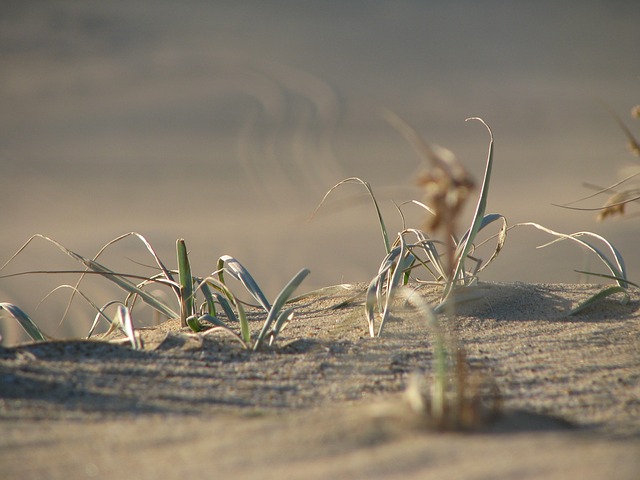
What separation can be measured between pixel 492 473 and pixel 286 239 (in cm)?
650

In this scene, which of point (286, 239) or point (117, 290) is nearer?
point (117, 290)

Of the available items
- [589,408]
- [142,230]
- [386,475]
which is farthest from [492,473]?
[142,230]

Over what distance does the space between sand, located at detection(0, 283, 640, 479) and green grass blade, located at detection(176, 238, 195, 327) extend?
0.07 metres

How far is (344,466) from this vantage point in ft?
3.72

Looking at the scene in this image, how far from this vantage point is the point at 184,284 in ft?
7.48

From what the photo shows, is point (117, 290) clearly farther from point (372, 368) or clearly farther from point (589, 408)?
point (589, 408)

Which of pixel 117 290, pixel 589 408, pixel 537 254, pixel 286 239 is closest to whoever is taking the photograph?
pixel 589 408

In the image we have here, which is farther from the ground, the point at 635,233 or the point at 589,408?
the point at 635,233

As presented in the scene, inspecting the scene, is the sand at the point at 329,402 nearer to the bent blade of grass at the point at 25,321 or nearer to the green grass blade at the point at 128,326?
the green grass blade at the point at 128,326

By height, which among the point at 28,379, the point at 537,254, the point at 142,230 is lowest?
the point at 28,379

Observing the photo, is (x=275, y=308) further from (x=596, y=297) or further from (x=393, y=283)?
(x=596, y=297)

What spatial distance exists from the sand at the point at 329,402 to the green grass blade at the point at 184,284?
2.6 inches

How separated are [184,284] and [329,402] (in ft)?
2.84

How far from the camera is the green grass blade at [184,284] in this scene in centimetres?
226
